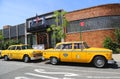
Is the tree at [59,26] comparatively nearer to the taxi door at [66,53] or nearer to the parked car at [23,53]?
the parked car at [23,53]

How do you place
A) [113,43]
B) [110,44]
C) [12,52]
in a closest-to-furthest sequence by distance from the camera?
[12,52]
[110,44]
[113,43]

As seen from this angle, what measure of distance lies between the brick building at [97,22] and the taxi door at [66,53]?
9954 mm

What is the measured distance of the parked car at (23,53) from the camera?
18.4 m

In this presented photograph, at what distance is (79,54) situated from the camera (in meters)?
14.9

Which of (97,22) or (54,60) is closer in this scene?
(54,60)

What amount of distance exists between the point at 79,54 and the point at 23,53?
622 cm

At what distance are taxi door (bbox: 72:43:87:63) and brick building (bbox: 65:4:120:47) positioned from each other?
10.2 meters

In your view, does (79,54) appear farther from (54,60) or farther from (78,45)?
(54,60)

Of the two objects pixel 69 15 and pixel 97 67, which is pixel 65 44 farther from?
pixel 69 15

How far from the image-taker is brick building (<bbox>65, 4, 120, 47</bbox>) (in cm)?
2464

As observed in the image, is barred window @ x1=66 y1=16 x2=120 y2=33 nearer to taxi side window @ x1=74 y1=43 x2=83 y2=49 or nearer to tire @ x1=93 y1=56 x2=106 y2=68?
taxi side window @ x1=74 y1=43 x2=83 y2=49

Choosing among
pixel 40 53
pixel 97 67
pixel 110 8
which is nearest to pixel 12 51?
pixel 40 53

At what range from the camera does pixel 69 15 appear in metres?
28.3

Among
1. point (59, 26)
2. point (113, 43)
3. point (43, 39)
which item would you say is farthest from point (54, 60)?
point (43, 39)
